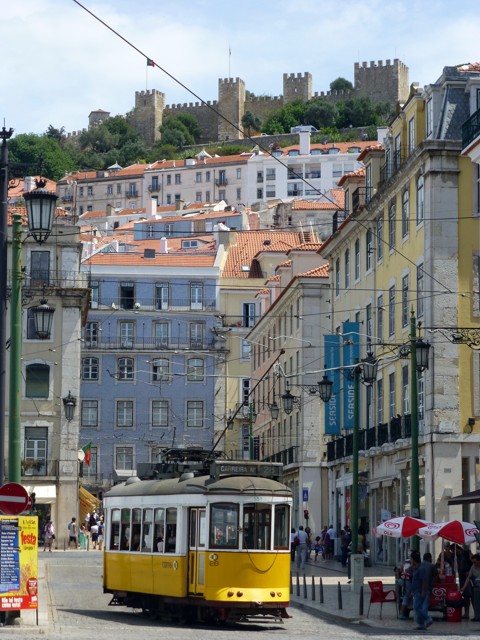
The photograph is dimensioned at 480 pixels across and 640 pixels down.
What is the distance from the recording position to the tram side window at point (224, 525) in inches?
957

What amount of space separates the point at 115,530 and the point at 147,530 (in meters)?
1.96

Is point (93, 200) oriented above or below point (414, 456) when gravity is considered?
above

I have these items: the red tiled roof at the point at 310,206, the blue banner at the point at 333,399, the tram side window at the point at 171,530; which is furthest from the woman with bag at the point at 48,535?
the red tiled roof at the point at 310,206

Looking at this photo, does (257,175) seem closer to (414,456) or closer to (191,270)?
(191,270)

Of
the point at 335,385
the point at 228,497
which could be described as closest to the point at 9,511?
the point at 228,497

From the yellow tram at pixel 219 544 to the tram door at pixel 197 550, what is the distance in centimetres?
2

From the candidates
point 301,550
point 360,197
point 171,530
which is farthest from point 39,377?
point 171,530

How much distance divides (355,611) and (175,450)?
183 inches

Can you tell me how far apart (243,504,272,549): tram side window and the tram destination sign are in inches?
29.4

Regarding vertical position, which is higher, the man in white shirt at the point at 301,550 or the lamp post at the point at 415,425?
the lamp post at the point at 415,425

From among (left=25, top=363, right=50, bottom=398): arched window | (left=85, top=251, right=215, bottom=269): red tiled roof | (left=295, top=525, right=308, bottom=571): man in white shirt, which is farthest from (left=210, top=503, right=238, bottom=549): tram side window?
(left=85, top=251, right=215, bottom=269): red tiled roof

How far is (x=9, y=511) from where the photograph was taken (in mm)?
21047

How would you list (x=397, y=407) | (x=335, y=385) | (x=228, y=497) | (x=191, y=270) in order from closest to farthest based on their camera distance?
(x=228, y=497)
(x=397, y=407)
(x=335, y=385)
(x=191, y=270)

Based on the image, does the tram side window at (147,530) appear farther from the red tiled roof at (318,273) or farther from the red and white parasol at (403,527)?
the red tiled roof at (318,273)
